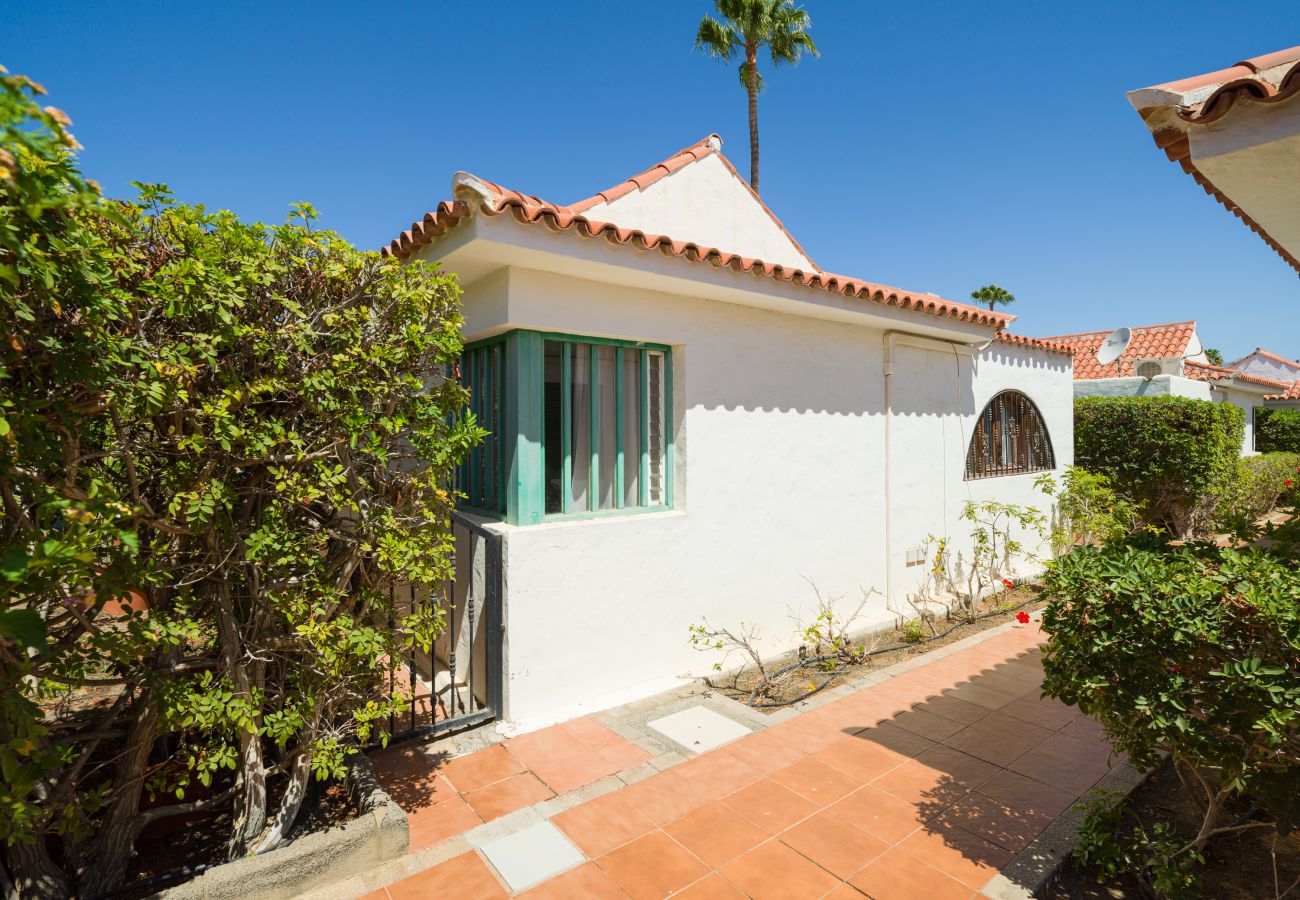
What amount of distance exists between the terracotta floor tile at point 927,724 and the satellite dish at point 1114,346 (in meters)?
17.1

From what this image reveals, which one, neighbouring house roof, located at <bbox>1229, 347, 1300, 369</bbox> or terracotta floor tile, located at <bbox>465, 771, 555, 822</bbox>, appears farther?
neighbouring house roof, located at <bbox>1229, 347, 1300, 369</bbox>

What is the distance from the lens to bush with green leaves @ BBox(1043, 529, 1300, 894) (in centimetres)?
293

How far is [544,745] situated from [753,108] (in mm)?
24668

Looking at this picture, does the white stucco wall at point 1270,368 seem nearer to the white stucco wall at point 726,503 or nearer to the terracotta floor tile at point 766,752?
the white stucco wall at point 726,503

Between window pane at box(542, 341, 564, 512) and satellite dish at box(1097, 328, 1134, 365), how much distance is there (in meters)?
18.8

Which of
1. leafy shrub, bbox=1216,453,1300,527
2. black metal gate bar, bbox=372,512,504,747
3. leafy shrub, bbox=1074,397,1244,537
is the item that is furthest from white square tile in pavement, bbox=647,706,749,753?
leafy shrub, bbox=1216,453,1300,527

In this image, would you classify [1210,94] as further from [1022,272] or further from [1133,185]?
[1022,272]

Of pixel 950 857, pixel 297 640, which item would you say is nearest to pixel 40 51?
pixel 297 640

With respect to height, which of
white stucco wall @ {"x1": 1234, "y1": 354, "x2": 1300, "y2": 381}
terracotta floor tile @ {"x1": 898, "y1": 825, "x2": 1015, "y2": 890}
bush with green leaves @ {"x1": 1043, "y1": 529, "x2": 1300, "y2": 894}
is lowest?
terracotta floor tile @ {"x1": 898, "y1": 825, "x2": 1015, "y2": 890}

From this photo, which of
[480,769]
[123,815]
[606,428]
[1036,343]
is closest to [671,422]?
[606,428]

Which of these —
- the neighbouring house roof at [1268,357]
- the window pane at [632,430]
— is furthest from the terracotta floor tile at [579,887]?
the neighbouring house roof at [1268,357]

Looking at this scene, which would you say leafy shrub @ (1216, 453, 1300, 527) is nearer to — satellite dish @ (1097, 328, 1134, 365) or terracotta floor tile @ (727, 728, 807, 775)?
satellite dish @ (1097, 328, 1134, 365)

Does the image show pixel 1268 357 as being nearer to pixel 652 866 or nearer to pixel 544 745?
pixel 544 745

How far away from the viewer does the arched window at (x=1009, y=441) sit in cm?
1077
